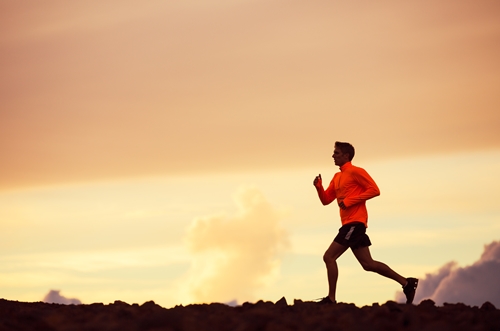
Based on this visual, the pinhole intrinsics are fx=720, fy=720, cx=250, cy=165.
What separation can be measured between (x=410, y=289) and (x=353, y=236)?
4.62ft

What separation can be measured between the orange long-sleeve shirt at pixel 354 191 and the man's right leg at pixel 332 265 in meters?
0.43

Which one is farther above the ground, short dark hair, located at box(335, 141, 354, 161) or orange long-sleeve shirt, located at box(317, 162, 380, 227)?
short dark hair, located at box(335, 141, 354, 161)

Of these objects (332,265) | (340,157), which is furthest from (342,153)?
(332,265)

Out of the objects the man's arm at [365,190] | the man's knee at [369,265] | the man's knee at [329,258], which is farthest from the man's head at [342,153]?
the man's knee at [369,265]

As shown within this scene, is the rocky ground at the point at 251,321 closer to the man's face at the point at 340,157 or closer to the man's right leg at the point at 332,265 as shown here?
the man's right leg at the point at 332,265

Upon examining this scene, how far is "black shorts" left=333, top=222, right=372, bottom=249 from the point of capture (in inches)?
450

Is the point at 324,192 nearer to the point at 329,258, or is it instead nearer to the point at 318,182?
the point at 318,182

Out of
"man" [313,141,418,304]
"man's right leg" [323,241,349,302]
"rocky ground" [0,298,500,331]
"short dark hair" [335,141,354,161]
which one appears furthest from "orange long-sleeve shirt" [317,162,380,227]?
"rocky ground" [0,298,500,331]

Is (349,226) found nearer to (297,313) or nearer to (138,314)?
(297,313)

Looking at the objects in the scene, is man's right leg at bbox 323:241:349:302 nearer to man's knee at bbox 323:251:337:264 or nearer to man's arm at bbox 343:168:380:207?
man's knee at bbox 323:251:337:264

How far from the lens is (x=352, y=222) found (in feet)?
37.7

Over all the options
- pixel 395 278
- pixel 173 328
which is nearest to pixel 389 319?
pixel 173 328

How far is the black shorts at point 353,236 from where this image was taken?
1142 centimetres

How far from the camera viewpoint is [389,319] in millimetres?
7711
